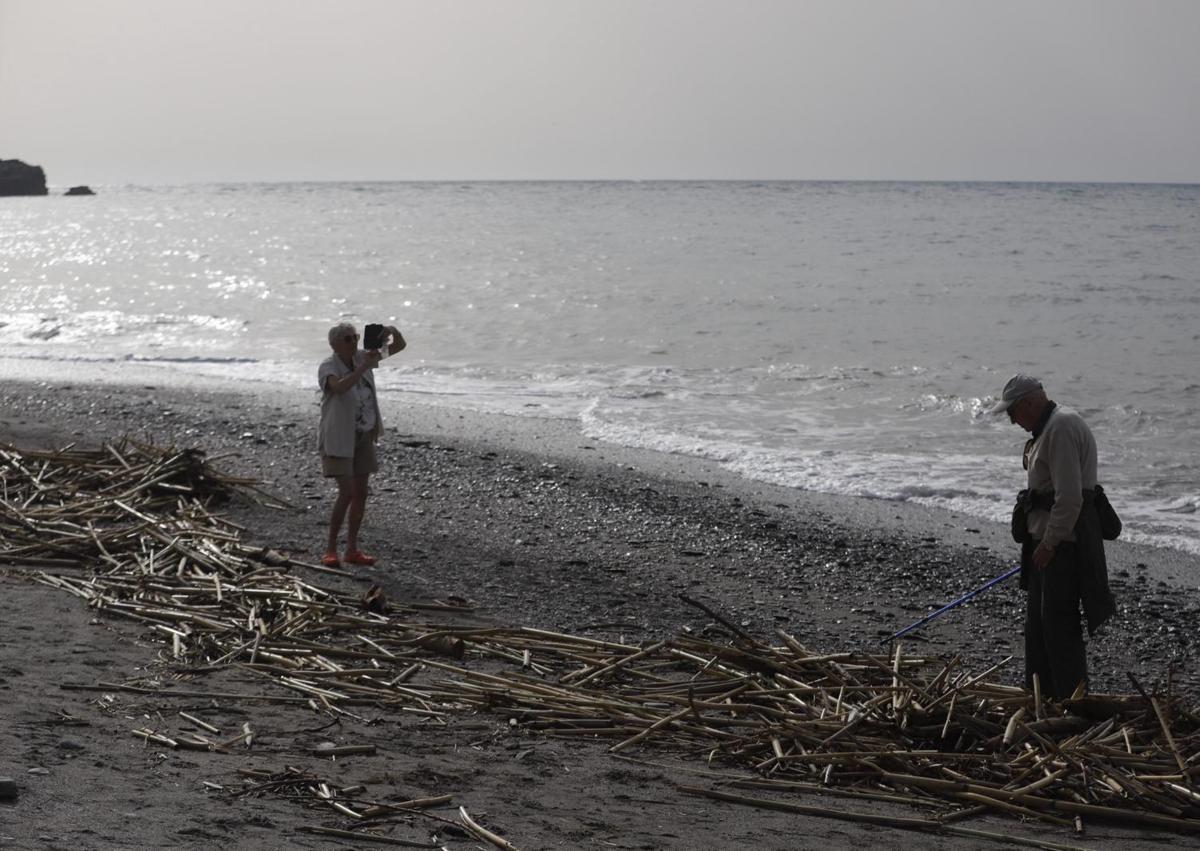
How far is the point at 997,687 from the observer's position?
611cm

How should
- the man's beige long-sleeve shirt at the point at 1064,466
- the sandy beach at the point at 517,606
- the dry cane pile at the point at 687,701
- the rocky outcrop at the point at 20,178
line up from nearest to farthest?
the sandy beach at the point at 517,606, the dry cane pile at the point at 687,701, the man's beige long-sleeve shirt at the point at 1064,466, the rocky outcrop at the point at 20,178

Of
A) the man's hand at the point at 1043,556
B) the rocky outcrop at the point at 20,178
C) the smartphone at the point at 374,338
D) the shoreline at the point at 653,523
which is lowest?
the shoreline at the point at 653,523

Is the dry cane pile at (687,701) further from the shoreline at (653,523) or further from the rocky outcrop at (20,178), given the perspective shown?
the rocky outcrop at (20,178)

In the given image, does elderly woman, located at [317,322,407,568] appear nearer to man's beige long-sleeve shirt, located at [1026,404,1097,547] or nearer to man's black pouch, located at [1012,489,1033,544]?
man's black pouch, located at [1012,489,1033,544]

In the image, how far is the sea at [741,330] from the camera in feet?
49.3

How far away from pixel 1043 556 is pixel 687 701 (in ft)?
6.18

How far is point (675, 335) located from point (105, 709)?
70.5 ft

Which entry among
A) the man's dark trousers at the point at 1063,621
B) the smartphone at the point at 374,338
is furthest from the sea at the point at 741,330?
the smartphone at the point at 374,338

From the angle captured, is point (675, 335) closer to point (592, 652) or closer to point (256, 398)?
point (256, 398)

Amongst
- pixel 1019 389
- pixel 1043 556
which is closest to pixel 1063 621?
pixel 1043 556

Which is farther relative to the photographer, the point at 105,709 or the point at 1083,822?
the point at 105,709

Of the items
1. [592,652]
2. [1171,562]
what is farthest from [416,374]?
[592,652]

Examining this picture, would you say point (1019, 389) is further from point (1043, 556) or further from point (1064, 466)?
point (1043, 556)

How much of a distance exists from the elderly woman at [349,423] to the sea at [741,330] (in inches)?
208
